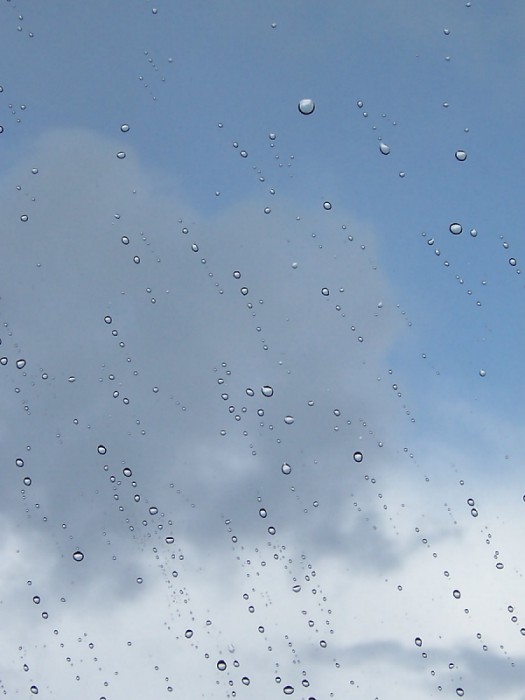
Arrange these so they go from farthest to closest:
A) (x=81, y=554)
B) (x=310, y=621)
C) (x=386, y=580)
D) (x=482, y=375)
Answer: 1. (x=310, y=621)
2. (x=81, y=554)
3. (x=386, y=580)
4. (x=482, y=375)

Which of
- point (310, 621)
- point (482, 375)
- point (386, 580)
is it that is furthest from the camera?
point (310, 621)

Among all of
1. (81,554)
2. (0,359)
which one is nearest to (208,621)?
(81,554)

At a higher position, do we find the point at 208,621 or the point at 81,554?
the point at 81,554

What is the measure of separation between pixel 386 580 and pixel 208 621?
5.72 metres

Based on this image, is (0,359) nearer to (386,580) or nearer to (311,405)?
(311,405)

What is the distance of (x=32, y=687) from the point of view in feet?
34.0

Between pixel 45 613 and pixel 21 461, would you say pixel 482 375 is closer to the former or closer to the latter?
pixel 21 461

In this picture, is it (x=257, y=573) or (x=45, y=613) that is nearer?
(x=257, y=573)

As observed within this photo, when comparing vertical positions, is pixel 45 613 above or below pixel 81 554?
below

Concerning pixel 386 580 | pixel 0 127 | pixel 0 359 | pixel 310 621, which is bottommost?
pixel 310 621

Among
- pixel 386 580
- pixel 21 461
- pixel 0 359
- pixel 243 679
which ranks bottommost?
pixel 243 679

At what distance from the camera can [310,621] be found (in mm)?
12281

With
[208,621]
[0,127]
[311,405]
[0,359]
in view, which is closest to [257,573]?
[208,621]

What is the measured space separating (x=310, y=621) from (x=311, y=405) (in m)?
6.58
